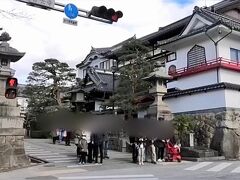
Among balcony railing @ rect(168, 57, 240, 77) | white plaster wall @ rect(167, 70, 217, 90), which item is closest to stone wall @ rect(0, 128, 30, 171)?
white plaster wall @ rect(167, 70, 217, 90)

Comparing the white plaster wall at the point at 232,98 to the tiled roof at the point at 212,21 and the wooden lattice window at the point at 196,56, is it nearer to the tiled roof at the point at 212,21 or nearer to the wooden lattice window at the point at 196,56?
the tiled roof at the point at 212,21

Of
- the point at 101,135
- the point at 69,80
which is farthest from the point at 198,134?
the point at 69,80

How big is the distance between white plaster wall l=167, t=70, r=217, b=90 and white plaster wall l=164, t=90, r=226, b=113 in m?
2.30

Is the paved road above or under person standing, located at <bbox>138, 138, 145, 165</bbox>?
under

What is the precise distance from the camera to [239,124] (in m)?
20.4

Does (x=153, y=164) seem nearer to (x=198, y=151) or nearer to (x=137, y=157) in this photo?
(x=137, y=157)

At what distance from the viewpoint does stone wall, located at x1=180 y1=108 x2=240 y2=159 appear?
1914 cm

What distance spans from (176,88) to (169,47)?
4.47m

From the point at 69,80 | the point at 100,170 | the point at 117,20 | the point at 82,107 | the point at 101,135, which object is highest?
the point at 69,80

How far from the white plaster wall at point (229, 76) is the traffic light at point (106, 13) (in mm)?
14260

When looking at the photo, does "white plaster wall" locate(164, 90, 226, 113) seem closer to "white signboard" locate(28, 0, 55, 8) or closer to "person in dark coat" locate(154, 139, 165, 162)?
"person in dark coat" locate(154, 139, 165, 162)

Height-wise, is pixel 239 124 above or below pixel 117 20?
below

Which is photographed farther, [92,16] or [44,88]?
[44,88]

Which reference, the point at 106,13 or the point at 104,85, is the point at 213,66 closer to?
the point at 106,13
